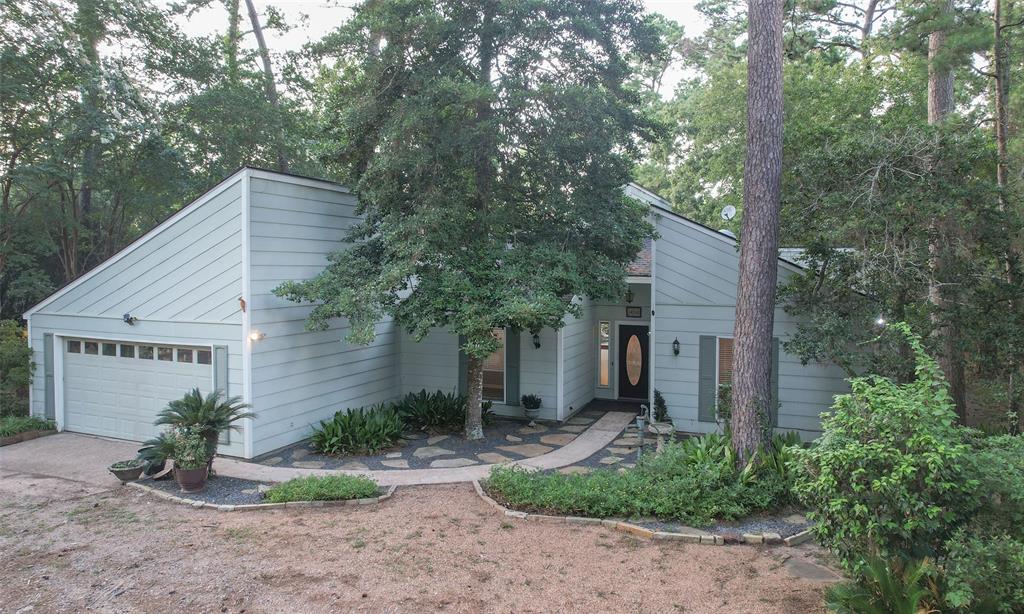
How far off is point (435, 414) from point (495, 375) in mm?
1941

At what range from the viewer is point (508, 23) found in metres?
9.42

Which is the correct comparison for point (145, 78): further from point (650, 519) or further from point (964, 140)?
point (964, 140)

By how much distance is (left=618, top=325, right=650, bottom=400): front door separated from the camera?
14359mm

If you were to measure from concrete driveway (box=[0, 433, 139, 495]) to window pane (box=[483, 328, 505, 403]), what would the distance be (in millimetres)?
6398

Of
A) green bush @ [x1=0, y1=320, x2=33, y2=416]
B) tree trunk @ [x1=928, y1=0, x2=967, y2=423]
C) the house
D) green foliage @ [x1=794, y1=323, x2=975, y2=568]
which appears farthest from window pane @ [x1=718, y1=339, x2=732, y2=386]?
green bush @ [x1=0, y1=320, x2=33, y2=416]

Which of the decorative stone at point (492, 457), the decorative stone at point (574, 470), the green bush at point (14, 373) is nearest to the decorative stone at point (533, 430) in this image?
the decorative stone at point (492, 457)

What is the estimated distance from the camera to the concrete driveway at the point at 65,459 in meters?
8.50

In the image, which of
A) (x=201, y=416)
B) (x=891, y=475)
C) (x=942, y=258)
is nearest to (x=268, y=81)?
(x=201, y=416)

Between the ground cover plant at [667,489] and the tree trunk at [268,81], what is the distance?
1236 centimetres

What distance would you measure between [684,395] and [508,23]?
22.9ft

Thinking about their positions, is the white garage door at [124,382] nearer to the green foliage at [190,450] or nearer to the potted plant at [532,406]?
the green foliage at [190,450]

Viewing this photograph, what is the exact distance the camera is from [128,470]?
8.23 metres

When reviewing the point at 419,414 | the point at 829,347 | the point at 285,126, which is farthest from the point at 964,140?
the point at 285,126

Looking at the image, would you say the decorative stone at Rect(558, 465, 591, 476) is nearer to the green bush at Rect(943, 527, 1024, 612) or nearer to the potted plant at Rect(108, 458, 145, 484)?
the green bush at Rect(943, 527, 1024, 612)
